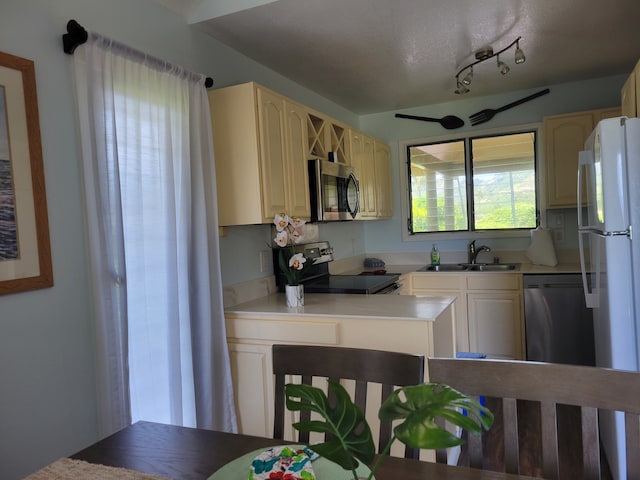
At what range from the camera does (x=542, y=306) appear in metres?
3.29

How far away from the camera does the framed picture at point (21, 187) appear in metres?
1.44

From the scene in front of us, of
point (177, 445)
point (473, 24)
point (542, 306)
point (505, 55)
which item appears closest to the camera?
point (177, 445)

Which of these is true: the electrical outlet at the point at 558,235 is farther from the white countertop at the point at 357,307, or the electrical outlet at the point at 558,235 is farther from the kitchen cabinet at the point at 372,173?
the white countertop at the point at 357,307

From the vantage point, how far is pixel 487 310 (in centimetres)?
359

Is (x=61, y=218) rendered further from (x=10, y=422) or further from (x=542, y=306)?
(x=542, y=306)

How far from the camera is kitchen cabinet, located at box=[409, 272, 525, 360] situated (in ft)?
11.4

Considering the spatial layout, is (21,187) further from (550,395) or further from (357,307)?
(550,395)

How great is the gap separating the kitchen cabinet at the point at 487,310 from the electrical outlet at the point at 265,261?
60.4 inches

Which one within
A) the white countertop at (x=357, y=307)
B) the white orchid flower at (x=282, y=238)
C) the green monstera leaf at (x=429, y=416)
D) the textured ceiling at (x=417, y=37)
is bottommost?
the white countertop at (x=357, y=307)

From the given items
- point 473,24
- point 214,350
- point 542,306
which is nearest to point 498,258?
point 542,306

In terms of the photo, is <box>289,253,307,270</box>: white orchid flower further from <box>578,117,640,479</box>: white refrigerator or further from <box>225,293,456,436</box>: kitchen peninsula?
<box>578,117,640,479</box>: white refrigerator

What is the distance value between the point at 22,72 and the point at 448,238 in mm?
3571

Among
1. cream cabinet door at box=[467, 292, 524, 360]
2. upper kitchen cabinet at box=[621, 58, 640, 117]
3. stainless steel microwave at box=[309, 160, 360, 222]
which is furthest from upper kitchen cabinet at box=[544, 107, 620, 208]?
stainless steel microwave at box=[309, 160, 360, 222]

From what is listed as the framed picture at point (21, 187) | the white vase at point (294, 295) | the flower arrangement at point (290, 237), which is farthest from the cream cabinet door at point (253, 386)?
the framed picture at point (21, 187)
